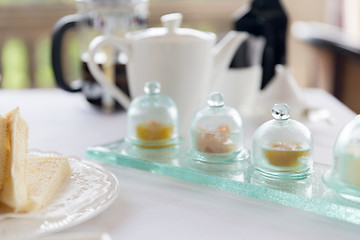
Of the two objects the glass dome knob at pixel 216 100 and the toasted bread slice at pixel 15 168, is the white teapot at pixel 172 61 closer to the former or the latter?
the glass dome knob at pixel 216 100

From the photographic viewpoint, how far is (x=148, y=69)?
2.50ft

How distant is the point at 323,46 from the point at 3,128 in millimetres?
1798

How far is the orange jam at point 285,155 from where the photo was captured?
1.59 feet

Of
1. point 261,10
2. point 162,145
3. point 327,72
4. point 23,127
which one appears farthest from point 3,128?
point 327,72

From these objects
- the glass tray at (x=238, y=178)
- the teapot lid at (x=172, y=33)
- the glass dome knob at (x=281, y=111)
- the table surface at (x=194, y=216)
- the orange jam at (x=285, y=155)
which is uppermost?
the teapot lid at (x=172, y=33)

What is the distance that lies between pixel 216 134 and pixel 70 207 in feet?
0.69

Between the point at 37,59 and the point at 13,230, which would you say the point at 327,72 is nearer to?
the point at 37,59

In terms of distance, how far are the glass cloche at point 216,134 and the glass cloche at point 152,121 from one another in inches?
2.1

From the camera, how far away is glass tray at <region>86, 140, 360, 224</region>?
429 millimetres

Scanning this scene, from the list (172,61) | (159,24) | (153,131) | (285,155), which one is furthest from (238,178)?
(159,24)

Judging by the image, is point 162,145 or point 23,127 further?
point 162,145

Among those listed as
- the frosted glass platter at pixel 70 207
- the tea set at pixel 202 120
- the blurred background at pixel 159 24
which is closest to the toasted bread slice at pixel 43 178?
the frosted glass platter at pixel 70 207

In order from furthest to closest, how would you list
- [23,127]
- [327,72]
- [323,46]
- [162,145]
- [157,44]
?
[327,72] < [323,46] < [157,44] < [162,145] < [23,127]

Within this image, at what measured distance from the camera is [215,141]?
55 centimetres
